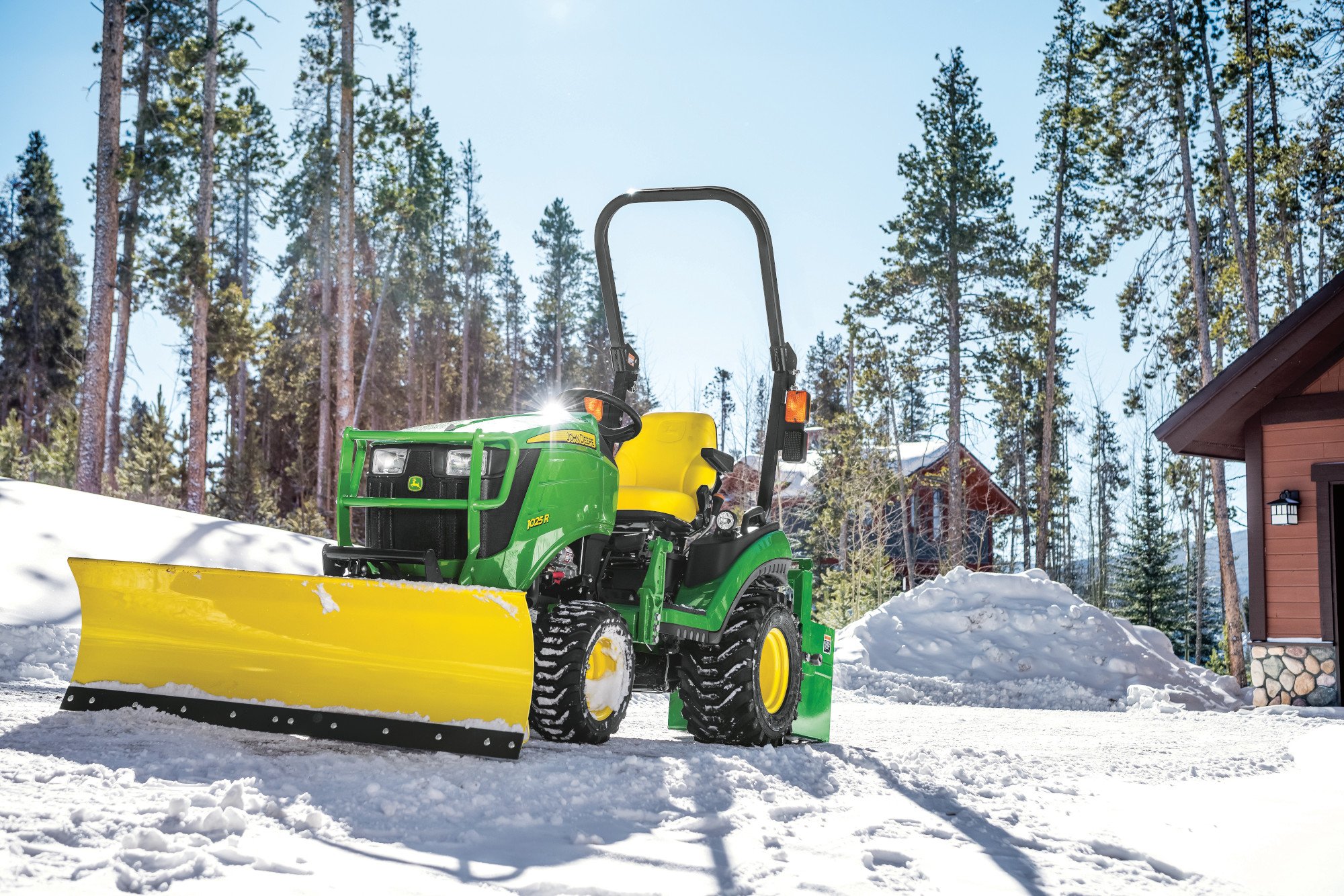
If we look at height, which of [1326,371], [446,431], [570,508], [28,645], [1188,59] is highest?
[1188,59]

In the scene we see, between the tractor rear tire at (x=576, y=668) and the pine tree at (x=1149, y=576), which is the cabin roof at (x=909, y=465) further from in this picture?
the tractor rear tire at (x=576, y=668)

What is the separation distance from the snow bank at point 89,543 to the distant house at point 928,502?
63.0ft

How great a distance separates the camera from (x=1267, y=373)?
11703 millimetres

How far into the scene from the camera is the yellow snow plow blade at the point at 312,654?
14.7 ft

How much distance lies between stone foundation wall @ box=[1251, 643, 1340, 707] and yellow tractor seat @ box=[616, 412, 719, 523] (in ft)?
28.3

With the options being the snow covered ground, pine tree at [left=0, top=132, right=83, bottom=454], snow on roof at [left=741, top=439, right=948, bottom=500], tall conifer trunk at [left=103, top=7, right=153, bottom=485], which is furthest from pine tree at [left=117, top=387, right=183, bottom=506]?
pine tree at [left=0, top=132, right=83, bottom=454]

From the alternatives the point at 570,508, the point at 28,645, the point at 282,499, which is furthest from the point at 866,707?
the point at 282,499

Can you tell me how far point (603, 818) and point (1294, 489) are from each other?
1077 cm

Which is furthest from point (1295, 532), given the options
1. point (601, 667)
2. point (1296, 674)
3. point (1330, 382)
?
point (601, 667)

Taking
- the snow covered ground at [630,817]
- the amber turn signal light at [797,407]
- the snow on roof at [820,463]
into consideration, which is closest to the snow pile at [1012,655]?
the snow covered ground at [630,817]

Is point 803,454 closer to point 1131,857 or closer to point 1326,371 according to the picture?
point 1131,857

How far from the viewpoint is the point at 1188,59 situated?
18.3 meters

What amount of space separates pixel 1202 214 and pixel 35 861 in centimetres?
2103

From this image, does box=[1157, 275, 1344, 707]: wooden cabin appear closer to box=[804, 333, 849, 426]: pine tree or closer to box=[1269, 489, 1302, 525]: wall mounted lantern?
box=[1269, 489, 1302, 525]: wall mounted lantern
